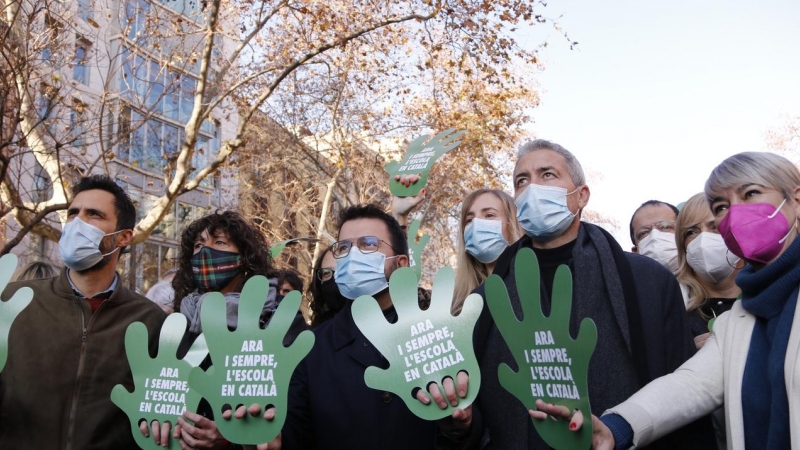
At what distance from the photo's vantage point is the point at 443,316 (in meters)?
2.50

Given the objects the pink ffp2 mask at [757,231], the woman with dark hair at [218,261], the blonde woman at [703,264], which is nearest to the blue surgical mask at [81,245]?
the woman with dark hair at [218,261]

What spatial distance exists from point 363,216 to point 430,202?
598 inches

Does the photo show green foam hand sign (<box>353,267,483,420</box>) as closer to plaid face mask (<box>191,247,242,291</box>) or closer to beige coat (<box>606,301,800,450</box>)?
beige coat (<box>606,301,800,450</box>)

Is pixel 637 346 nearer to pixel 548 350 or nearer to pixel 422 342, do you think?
pixel 548 350

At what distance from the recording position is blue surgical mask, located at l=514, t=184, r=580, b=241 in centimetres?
295

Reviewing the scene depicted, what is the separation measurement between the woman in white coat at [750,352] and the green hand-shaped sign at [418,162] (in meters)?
2.51

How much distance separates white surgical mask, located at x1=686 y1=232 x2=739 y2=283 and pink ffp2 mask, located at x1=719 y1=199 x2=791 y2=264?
1298mm

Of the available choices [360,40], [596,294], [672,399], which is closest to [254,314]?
[596,294]

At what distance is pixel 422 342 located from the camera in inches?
98.0

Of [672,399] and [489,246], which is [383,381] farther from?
[489,246]

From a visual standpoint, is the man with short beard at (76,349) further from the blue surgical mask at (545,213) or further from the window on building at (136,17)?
the window on building at (136,17)

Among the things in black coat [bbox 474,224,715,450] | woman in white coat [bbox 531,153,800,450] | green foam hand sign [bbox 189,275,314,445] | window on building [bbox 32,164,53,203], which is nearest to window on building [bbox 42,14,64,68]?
window on building [bbox 32,164,53,203]

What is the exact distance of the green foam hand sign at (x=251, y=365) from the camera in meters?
2.48

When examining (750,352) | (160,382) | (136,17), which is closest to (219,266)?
(160,382)
